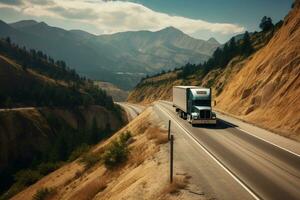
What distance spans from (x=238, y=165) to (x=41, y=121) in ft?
394

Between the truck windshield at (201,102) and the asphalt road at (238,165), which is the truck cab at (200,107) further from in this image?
the asphalt road at (238,165)

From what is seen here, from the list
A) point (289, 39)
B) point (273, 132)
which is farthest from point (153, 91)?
point (273, 132)

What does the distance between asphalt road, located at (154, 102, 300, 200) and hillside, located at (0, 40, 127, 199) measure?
33552mm

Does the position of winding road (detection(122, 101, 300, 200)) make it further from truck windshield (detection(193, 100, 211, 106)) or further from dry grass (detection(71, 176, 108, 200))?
dry grass (detection(71, 176, 108, 200))

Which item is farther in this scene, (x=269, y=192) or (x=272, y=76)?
(x=272, y=76)

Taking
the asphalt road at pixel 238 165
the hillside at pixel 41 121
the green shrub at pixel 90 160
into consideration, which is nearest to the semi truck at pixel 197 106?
the asphalt road at pixel 238 165

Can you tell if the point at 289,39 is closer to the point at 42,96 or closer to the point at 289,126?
the point at 289,126

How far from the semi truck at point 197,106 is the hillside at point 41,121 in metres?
25.1

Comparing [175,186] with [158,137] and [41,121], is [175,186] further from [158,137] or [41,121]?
[41,121]

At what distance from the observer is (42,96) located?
152250mm

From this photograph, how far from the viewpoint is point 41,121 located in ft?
427

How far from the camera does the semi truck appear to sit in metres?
37.5

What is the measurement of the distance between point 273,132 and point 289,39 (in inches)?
852

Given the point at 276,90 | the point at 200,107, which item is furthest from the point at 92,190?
the point at 276,90
